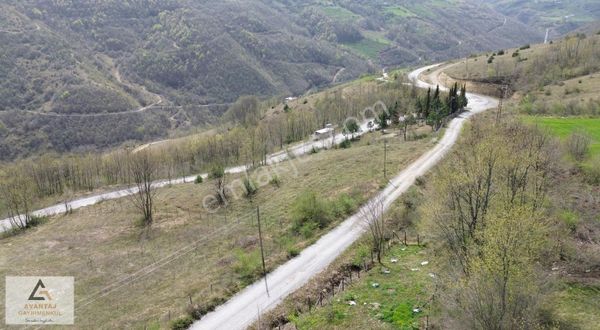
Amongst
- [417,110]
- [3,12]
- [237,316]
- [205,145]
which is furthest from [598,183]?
[3,12]

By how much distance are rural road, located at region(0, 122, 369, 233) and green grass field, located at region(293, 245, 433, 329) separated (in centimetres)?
5256

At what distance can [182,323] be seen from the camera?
30.9 meters

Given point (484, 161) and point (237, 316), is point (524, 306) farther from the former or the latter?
point (237, 316)

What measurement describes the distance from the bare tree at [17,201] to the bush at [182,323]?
5139 cm

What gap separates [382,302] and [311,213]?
19.7 meters

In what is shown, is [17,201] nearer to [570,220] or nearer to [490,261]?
[490,261]

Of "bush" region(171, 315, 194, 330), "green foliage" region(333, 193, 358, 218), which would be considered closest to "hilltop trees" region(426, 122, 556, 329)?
"green foliage" region(333, 193, 358, 218)

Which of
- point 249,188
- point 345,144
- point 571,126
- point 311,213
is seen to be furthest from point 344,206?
point 345,144

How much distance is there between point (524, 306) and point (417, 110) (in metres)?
80.3

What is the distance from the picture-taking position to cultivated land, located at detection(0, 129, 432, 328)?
36219mm

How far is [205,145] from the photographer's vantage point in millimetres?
102875

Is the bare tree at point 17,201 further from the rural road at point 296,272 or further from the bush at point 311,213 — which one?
the rural road at point 296,272

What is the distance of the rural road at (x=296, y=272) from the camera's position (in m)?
31.8

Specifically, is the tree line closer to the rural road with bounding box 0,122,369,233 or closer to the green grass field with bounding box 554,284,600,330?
the rural road with bounding box 0,122,369,233
